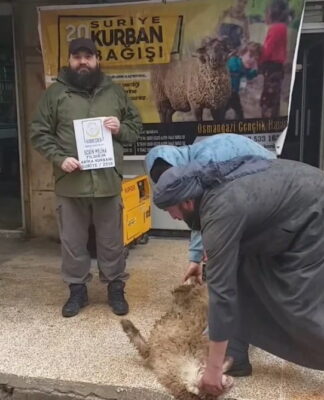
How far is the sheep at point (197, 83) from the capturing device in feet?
17.6

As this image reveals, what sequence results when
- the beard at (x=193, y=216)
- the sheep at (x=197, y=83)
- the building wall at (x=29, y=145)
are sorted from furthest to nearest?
the building wall at (x=29, y=145), the sheep at (x=197, y=83), the beard at (x=193, y=216)

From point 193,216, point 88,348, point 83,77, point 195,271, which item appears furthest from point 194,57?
point 193,216

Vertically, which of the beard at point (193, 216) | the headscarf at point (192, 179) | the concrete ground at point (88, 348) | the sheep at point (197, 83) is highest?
the sheep at point (197, 83)

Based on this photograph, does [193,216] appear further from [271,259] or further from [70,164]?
[70,164]

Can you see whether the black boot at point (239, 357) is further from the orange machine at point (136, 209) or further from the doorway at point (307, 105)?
the doorway at point (307, 105)

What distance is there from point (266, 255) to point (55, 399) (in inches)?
56.2

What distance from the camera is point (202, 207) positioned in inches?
95.1

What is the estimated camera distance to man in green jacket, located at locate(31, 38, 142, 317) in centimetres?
393

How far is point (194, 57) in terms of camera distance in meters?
5.38

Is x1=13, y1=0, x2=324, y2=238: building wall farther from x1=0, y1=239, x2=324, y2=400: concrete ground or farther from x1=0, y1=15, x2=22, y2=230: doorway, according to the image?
x1=0, y1=239, x2=324, y2=400: concrete ground

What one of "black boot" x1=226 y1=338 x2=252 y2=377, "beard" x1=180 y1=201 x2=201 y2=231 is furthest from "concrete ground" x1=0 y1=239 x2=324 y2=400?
"beard" x1=180 y1=201 x2=201 y2=231

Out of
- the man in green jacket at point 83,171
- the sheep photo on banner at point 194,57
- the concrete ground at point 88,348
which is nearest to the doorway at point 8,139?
the sheep photo on banner at point 194,57

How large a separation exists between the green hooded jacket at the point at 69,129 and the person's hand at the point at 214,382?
1.82m

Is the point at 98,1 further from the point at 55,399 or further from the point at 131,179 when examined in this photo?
the point at 55,399
